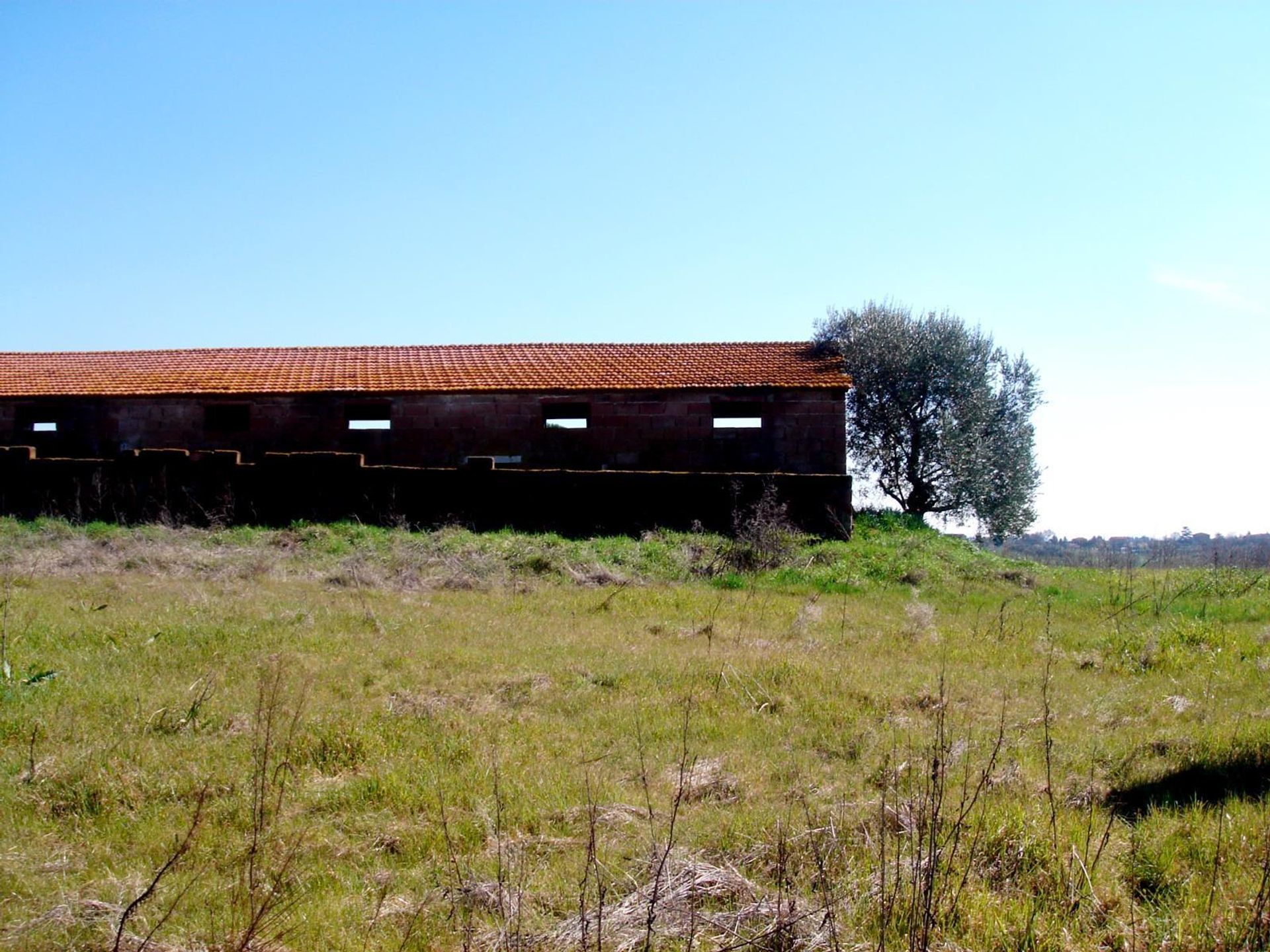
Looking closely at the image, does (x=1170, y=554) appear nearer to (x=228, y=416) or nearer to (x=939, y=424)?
(x=939, y=424)

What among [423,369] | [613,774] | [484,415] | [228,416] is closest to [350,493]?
[484,415]

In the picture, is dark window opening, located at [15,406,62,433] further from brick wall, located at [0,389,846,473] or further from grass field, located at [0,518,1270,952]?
grass field, located at [0,518,1270,952]

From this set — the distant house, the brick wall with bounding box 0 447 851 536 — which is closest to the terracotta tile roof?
the distant house

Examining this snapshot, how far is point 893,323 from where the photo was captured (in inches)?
1101

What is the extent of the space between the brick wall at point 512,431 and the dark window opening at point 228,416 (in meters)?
0.11

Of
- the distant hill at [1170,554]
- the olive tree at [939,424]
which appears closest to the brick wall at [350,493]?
the distant hill at [1170,554]

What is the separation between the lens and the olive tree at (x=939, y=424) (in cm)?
2698

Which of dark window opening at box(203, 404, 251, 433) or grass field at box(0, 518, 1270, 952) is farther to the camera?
dark window opening at box(203, 404, 251, 433)

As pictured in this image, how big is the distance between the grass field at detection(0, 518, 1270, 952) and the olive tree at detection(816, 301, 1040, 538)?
51.1ft

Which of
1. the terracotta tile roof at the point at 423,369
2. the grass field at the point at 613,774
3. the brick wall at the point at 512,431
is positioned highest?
the terracotta tile roof at the point at 423,369

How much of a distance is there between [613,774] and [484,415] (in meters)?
17.6

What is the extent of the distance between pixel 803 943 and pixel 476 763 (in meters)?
2.59

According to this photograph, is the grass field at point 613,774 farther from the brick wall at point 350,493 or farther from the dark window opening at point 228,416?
the dark window opening at point 228,416

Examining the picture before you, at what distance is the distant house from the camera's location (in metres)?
22.4
